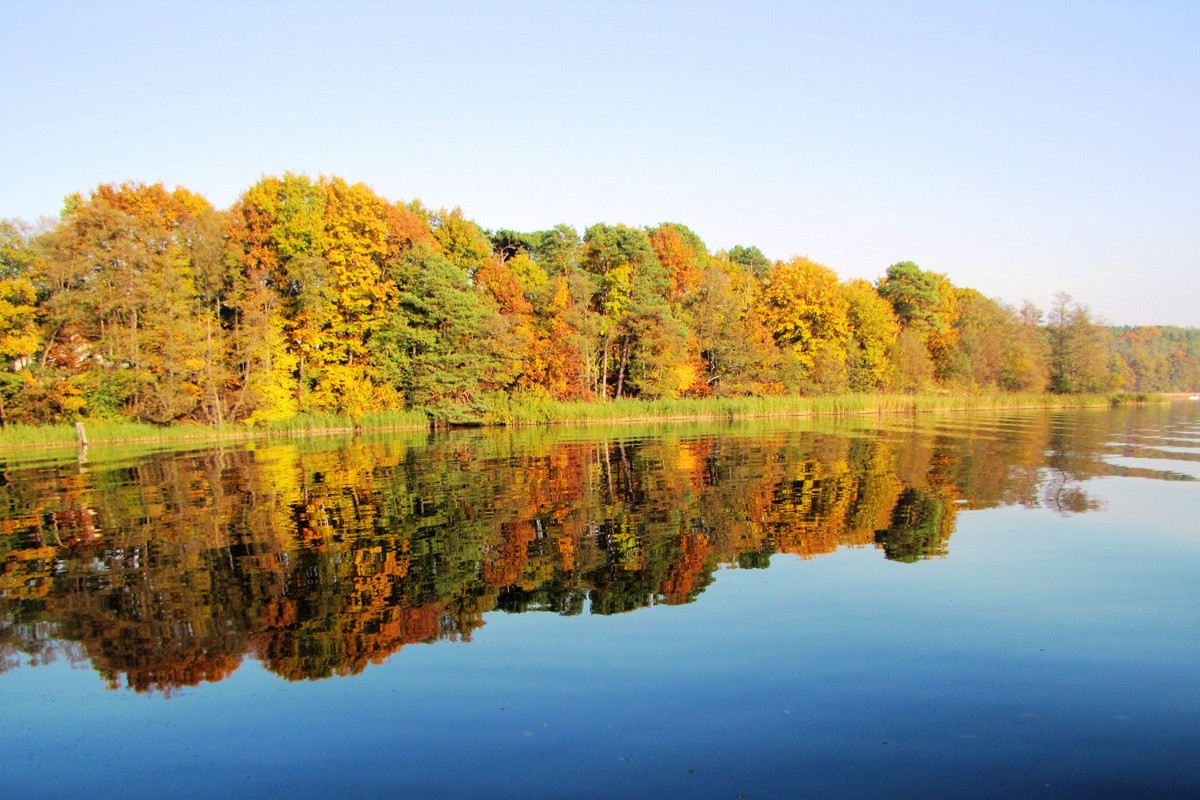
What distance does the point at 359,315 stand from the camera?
44.7m

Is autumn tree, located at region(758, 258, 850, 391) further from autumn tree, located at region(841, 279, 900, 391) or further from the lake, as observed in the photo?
the lake

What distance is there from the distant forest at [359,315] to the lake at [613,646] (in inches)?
1047

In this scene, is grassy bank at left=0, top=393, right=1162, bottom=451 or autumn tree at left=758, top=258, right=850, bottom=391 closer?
grassy bank at left=0, top=393, right=1162, bottom=451

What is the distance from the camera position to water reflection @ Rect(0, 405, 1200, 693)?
293 inches

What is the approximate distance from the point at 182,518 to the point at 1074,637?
13854 millimetres

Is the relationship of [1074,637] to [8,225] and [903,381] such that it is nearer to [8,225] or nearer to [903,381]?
[8,225]

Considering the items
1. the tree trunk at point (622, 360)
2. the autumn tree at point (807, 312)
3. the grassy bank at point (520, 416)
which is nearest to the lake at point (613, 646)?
the grassy bank at point (520, 416)

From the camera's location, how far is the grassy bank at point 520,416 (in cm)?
3553

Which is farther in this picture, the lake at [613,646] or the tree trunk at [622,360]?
the tree trunk at [622,360]

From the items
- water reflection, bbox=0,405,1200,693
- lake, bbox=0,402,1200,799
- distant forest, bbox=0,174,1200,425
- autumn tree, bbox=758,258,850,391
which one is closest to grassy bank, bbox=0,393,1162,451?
distant forest, bbox=0,174,1200,425

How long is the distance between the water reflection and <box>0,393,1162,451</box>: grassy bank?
39.8ft

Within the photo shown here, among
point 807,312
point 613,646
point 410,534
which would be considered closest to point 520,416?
point 807,312

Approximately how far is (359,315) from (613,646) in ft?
135

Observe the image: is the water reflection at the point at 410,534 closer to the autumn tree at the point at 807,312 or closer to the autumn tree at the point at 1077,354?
the autumn tree at the point at 807,312
